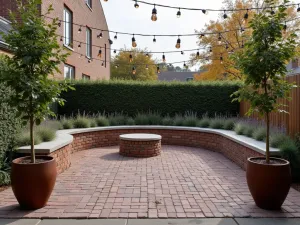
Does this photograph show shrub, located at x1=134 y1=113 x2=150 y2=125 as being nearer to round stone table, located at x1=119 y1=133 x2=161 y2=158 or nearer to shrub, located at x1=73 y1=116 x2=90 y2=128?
shrub, located at x1=73 y1=116 x2=90 y2=128

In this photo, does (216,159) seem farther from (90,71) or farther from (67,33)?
(90,71)

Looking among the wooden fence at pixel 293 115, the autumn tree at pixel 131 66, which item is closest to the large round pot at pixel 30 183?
the wooden fence at pixel 293 115

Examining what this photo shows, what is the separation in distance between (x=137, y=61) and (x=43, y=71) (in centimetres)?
2861

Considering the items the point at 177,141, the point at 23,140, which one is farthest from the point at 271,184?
the point at 177,141

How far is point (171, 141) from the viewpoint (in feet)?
33.7

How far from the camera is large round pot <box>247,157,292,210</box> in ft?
12.8

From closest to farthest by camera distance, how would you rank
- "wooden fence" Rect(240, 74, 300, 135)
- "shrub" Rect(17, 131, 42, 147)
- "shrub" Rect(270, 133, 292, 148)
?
"shrub" Rect(17, 131, 42, 147), "shrub" Rect(270, 133, 292, 148), "wooden fence" Rect(240, 74, 300, 135)

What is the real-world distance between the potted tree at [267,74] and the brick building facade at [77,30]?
839 centimetres

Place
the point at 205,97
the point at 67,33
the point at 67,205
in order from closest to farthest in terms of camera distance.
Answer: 1. the point at 67,205
2. the point at 205,97
3. the point at 67,33

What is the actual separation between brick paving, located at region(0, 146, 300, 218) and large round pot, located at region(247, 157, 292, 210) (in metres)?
0.14

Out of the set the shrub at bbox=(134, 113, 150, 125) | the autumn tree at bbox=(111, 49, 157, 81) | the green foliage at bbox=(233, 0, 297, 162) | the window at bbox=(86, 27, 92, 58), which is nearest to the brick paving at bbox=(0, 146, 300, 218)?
the green foliage at bbox=(233, 0, 297, 162)

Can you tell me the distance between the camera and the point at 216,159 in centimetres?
769

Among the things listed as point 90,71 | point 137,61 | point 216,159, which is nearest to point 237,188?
point 216,159

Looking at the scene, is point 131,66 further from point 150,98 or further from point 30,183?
point 30,183
